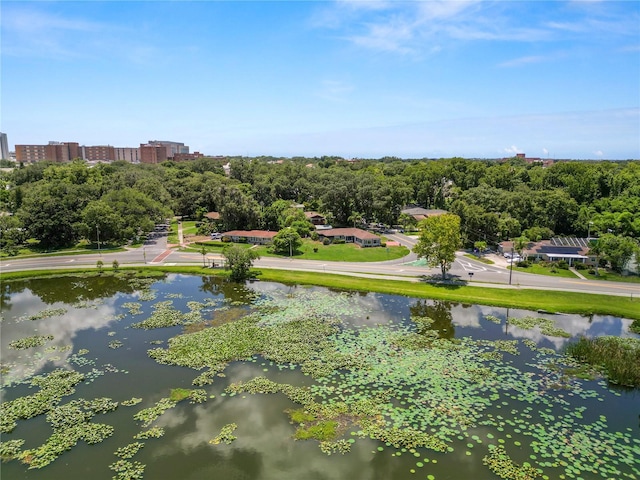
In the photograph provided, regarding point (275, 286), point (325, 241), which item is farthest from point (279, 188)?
point (275, 286)

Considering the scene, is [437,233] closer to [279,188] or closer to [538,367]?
[538,367]

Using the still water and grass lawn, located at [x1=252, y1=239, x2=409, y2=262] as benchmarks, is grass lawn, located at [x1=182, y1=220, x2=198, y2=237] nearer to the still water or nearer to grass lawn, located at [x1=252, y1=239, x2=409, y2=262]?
grass lawn, located at [x1=252, y1=239, x2=409, y2=262]

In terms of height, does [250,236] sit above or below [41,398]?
above

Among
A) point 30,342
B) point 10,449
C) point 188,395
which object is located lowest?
point 10,449

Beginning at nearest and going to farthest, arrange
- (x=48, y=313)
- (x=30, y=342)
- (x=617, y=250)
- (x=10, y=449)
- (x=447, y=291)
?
(x=10, y=449)
(x=30, y=342)
(x=48, y=313)
(x=447, y=291)
(x=617, y=250)

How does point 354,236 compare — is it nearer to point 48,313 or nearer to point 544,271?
point 544,271

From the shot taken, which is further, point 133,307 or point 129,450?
point 133,307

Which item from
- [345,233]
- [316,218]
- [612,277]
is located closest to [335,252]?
[345,233]
